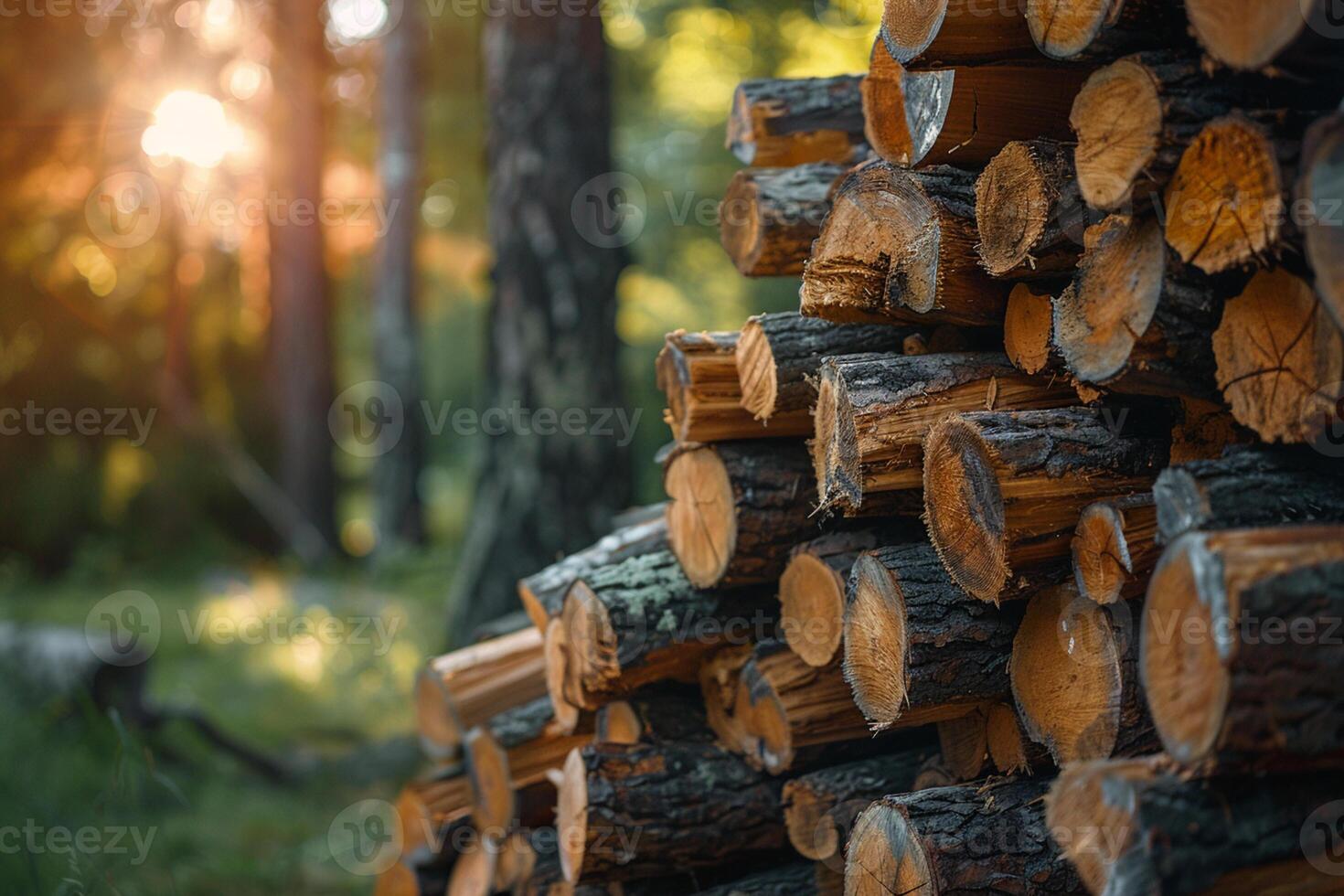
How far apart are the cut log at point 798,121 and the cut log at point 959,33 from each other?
39.9 inches

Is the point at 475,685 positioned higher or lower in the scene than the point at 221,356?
lower

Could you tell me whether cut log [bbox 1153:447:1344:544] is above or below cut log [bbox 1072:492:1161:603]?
above

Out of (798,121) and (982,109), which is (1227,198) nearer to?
(982,109)

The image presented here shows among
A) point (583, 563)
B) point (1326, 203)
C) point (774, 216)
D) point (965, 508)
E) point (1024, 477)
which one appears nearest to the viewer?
point (1326, 203)

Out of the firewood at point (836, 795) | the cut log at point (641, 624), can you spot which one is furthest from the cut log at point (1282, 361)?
the cut log at point (641, 624)

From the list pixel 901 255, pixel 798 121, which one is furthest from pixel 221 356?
pixel 901 255

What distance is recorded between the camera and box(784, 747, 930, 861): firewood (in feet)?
9.01

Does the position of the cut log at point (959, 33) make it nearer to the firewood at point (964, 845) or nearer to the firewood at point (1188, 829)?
the firewood at point (1188, 829)

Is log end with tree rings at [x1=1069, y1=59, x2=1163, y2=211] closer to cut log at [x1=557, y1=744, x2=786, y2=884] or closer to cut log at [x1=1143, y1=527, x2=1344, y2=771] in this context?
cut log at [x1=1143, y1=527, x2=1344, y2=771]

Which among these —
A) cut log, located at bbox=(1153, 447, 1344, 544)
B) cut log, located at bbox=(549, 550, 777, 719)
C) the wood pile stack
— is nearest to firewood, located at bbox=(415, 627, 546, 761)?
the wood pile stack

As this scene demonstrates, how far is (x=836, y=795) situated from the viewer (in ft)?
9.07

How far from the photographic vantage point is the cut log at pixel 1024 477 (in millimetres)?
2092

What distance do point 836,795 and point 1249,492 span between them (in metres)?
1.32

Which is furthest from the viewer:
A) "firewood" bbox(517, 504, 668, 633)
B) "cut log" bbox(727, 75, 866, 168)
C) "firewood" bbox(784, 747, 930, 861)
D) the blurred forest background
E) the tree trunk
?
the tree trunk
